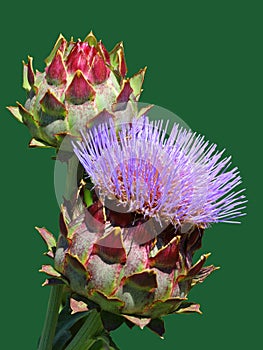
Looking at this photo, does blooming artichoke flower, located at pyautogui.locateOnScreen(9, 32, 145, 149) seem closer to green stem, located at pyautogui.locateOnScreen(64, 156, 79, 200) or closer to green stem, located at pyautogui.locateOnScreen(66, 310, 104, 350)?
green stem, located at pyautogui.locateOnScreen(64, 156, 79, 200)

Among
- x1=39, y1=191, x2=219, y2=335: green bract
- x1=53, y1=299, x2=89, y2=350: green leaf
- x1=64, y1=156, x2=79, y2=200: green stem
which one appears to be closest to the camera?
x1=39, y1=191, x2=219, y2=335: green bract

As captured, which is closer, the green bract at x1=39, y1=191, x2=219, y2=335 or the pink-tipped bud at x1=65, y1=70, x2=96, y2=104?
the green bract at x1=39, y1=191, x2=219, y2=335

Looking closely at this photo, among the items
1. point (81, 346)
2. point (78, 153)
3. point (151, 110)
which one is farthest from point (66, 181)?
point (81, 346)

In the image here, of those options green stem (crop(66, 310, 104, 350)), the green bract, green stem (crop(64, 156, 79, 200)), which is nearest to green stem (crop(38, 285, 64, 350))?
green stem (crop(66, 310, 104, 350))

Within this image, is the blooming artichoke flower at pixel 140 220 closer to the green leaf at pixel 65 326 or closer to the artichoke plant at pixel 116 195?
the artichoke plant at pixel 116 195

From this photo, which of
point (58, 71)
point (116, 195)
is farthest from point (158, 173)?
point (58, 71)

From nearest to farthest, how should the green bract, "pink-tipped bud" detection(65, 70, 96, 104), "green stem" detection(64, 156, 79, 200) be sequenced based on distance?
the green bract → "pink-tipped bud" detection(65, 70, 96, 104) → "green stem" detection(64, 156, 79, 200)

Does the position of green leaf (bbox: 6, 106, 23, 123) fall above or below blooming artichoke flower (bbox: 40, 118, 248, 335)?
above
